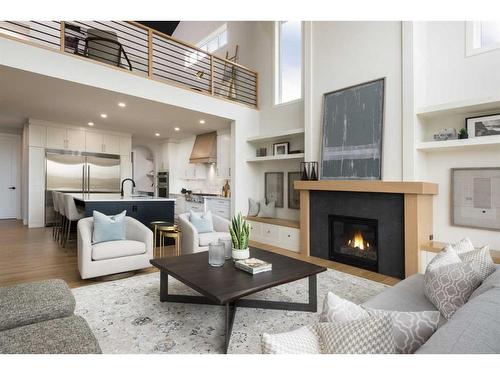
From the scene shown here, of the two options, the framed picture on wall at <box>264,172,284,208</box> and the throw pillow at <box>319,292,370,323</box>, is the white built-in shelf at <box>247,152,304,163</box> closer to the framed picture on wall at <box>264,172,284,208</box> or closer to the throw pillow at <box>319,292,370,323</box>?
the framed picture on wall at <box>264,172,284,208</box>

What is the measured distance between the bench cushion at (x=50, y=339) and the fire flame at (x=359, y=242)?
3589 millimetres

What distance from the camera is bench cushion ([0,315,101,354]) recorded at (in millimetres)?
1124

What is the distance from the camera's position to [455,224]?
3529 millimetres

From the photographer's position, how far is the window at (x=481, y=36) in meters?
3.25

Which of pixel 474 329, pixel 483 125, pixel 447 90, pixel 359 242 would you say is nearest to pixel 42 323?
pixel 474 329

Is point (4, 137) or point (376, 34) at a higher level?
point (376, 34)

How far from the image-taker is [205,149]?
7.39m

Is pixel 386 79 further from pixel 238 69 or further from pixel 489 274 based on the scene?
pixel 238 69

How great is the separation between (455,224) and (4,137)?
1094 cm

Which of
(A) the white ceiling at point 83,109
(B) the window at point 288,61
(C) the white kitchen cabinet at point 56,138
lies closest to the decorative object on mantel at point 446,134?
(B) the window at point 288,61

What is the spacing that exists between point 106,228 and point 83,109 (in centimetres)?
326

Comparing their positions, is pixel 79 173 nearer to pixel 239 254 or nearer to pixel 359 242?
pixel 239 254
